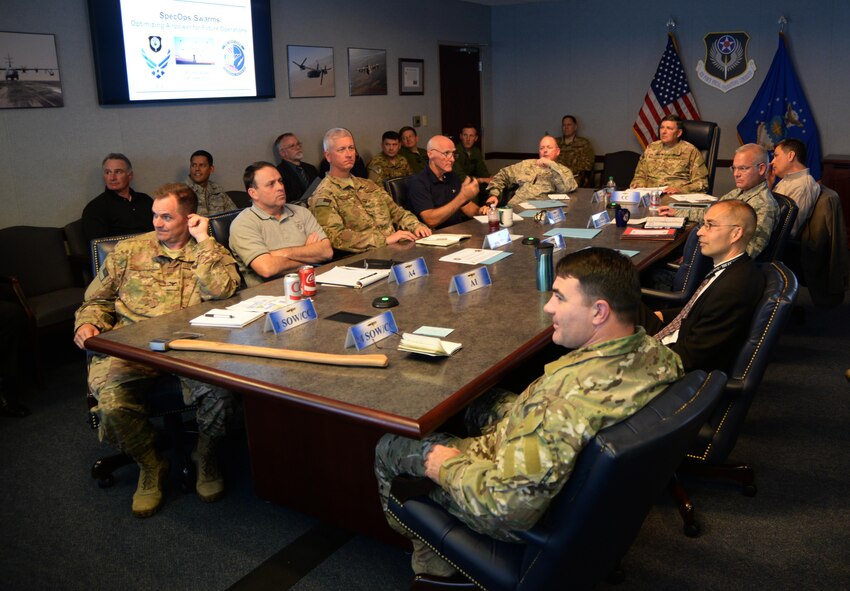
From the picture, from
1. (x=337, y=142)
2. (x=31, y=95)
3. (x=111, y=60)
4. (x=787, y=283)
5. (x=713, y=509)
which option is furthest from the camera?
(x=111, y=60)

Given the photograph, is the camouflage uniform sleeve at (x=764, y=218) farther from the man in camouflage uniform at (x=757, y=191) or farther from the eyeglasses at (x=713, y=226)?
the eyeglasses at (x=713, y=226)

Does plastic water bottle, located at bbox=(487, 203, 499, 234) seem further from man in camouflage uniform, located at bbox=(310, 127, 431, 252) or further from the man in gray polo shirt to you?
the man in gray polo shirt

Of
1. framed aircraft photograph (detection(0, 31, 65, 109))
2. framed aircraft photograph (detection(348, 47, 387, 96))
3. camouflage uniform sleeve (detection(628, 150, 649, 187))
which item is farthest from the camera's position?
framed aircraft photograph (detection(348, 47, 387, 96))

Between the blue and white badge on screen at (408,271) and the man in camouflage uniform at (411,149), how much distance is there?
4.52 m

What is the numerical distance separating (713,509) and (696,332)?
0.68 m

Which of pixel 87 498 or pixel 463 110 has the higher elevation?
pixel 463 110

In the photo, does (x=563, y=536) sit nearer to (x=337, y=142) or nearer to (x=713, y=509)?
(x=713, y=509)

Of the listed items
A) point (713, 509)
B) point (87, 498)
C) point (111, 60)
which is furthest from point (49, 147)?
point (713, 509)

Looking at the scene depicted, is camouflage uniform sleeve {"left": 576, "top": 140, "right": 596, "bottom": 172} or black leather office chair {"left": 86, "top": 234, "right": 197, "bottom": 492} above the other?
camouflage uniform sleeve {"left": 576, "top": 140, "right": 596, "bottom": 172}

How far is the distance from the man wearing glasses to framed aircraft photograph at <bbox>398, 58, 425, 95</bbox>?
9.88 feet

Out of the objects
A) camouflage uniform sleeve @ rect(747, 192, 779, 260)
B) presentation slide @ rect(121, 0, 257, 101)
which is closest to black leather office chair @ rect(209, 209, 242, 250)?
presentation slide @ rect(121, 0, 257, 101)

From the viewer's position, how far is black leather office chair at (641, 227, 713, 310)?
3.42m

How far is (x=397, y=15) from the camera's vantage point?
7.69 metres

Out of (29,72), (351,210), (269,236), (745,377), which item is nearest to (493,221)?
(351,210)
